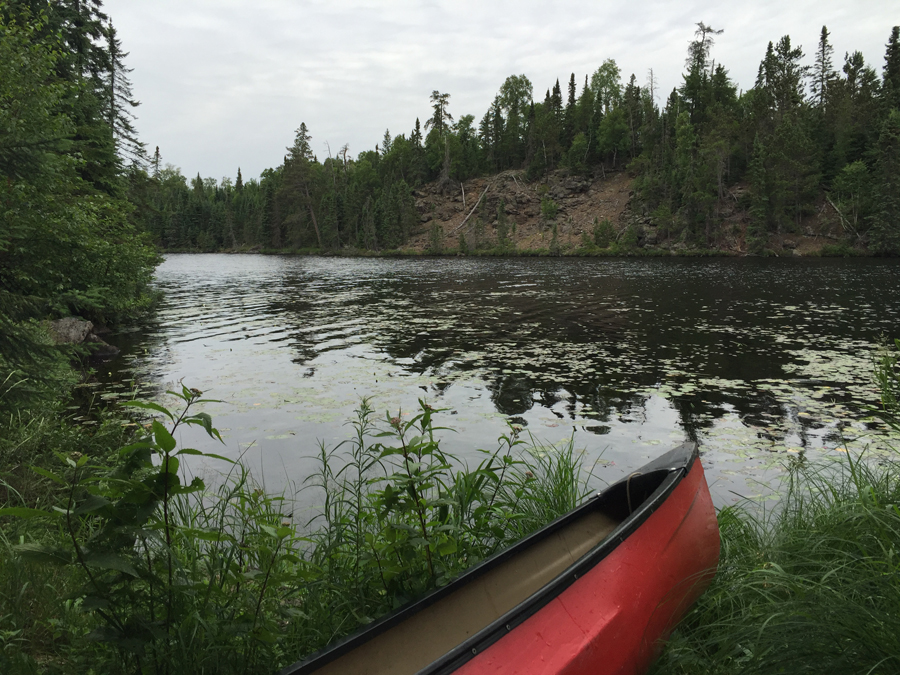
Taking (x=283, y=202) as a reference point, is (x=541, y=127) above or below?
above

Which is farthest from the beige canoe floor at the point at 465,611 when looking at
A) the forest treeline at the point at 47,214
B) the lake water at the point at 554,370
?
the forest treeline at the point at 47,214

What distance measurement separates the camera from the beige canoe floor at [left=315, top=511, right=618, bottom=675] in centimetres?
256

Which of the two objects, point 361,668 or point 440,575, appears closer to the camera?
point 361,668

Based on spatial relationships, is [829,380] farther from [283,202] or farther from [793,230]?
[283,202]

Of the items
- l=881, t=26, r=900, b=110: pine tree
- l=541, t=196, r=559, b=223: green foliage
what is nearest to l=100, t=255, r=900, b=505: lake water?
l=881, t=26, r=900, b=110: pine tree

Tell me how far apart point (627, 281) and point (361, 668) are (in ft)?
100

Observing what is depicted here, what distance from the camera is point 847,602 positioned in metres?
2.19

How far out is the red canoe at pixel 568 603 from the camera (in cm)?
231

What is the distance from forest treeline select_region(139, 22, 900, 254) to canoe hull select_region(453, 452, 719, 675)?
93.0 ft

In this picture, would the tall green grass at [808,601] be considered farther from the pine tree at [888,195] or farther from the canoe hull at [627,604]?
the pine tree at [888,195]

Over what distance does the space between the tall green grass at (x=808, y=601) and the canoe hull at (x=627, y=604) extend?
0.17 meters

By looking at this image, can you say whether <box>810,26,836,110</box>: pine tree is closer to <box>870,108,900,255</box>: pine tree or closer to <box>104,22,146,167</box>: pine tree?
<box>870,108,900,255</box>: pine tree

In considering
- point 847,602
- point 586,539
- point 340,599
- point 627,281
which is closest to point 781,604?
point 847,602

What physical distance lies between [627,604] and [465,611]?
0.90 metres
